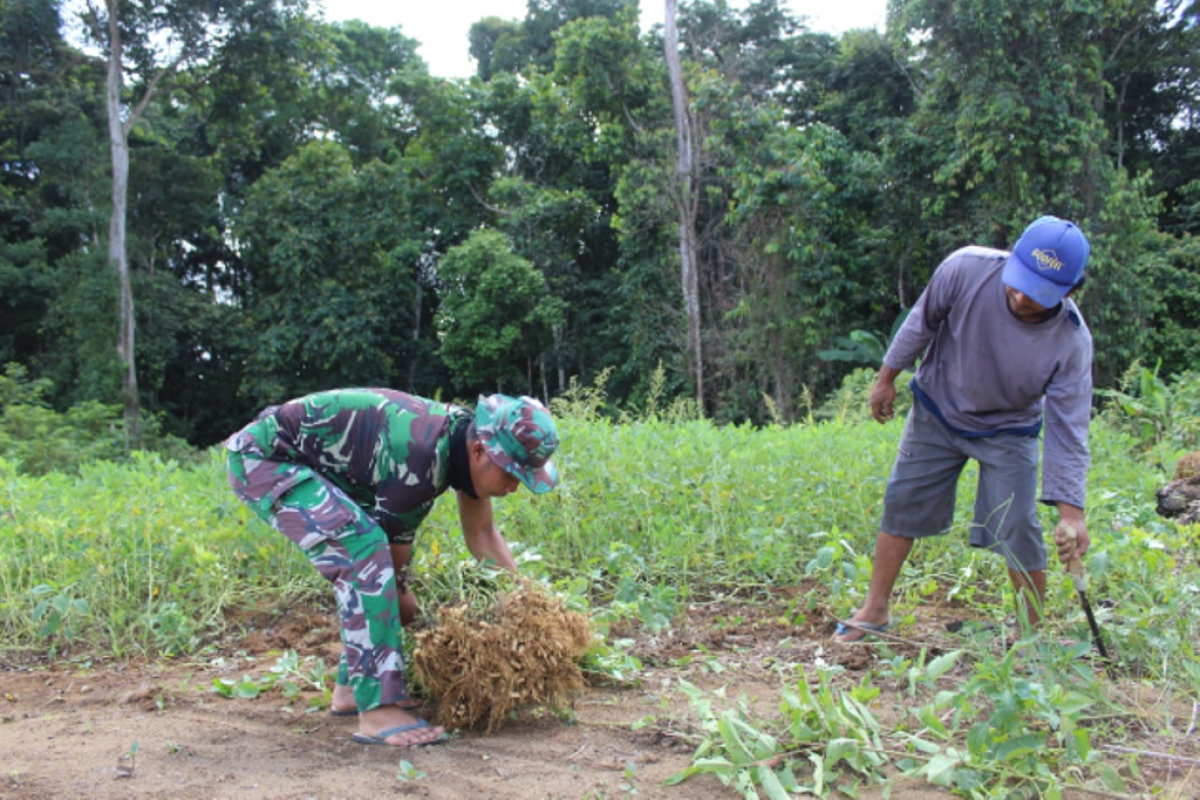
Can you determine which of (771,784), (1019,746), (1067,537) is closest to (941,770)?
(1019,746)

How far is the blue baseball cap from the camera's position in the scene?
9.63ft

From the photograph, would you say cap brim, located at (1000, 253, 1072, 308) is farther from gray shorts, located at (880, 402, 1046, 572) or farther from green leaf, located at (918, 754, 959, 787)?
A: green leaf, located at (918, 754, 959, 787)

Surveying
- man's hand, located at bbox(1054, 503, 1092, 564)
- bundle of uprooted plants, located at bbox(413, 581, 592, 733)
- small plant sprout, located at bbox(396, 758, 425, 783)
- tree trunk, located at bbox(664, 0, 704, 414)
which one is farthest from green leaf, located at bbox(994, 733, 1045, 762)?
tree trunk, located at bbox(664, 0, 704, 414)

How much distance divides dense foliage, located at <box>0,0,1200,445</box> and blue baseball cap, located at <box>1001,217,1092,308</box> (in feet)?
38.7

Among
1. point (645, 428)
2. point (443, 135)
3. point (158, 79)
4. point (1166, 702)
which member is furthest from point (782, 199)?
point (1166, 702)

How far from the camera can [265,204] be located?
2041 centimetres

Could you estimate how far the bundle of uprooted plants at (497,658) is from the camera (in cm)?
287

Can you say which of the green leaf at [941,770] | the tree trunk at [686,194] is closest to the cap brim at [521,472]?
the green leaf at [941,770]

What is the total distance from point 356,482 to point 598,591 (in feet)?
5.61

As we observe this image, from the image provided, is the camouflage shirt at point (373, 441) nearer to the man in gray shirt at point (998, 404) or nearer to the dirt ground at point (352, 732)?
the dirt ground at point (352, 732)

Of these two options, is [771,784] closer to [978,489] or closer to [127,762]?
[978,489]

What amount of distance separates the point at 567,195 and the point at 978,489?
651 inches

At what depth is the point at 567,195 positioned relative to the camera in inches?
757

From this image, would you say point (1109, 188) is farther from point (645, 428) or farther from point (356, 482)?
point (356, 482)
